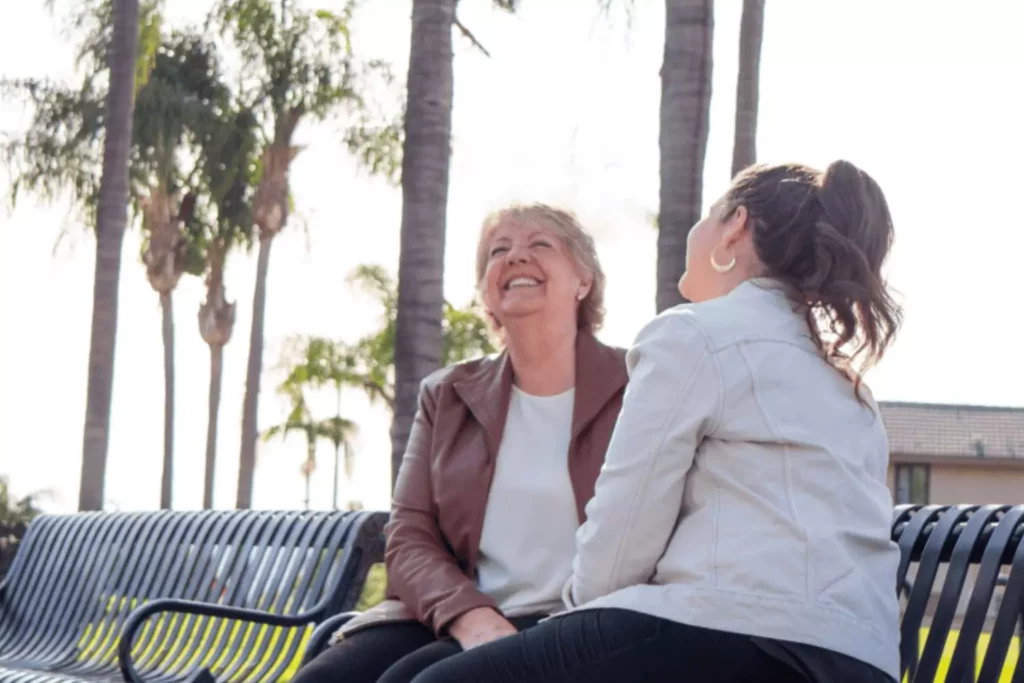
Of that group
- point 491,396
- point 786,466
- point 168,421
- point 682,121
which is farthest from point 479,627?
point 168,421

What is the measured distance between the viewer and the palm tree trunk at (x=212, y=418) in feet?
97.9

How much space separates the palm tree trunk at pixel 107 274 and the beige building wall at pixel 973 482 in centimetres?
2760

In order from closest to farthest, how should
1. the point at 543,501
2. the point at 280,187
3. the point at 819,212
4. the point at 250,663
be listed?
the point at 819,212, the point at 543,501, the point at 250,663, the point at 280,187

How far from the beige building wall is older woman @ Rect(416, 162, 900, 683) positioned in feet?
121

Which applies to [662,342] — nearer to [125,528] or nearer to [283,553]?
[283,553]

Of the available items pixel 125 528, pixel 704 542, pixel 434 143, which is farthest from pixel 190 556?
pixel 704 542

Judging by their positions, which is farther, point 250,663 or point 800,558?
point 250,663

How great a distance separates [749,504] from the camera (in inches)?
128

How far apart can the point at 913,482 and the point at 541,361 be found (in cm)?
3620

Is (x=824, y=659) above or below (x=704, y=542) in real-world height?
below

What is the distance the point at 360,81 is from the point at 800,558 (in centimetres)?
2450

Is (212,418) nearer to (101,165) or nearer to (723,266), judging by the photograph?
(101,165)

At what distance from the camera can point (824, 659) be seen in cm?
322

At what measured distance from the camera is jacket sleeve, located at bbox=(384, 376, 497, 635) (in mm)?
4387
